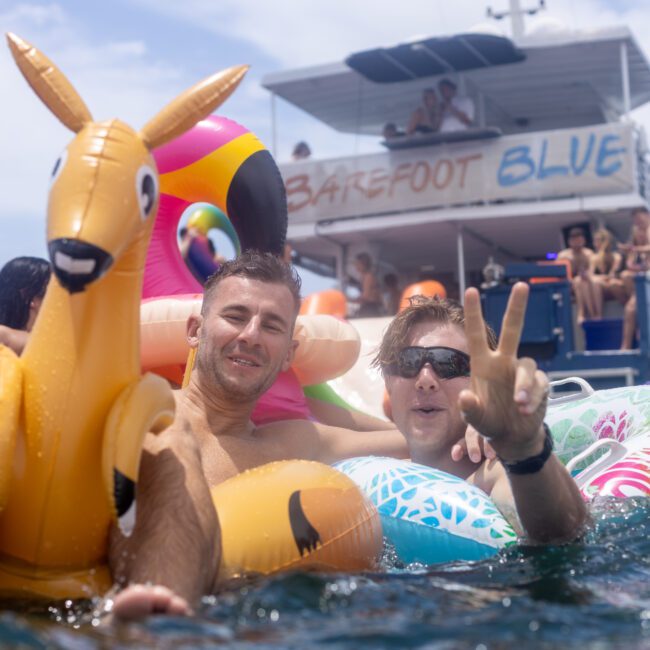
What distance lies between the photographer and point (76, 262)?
198 cm

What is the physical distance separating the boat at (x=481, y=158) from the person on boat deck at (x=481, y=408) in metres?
9.46

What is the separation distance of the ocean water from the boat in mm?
10498

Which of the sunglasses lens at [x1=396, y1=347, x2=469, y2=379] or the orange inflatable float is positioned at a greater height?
the sunglasses lens at [x1=396, y1=347, x2=469, y2=379]

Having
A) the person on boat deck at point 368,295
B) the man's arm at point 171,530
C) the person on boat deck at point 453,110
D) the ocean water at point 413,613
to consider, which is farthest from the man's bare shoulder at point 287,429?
the person on boat deck at point 453,110

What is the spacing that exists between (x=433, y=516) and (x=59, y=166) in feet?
5.34

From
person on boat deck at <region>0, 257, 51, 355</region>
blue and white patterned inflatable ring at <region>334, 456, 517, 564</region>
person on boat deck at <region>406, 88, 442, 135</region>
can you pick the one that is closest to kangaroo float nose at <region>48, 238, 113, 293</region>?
blue and white patterned inflatable ring at <region>334, 456, 517, 564</region>

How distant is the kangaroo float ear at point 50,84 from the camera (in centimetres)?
214

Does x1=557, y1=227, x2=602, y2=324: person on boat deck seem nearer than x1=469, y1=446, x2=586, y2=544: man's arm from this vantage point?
No

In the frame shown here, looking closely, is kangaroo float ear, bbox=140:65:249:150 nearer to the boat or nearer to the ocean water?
the ocean water

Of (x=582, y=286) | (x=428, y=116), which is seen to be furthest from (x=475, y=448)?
(x=428, y=116)

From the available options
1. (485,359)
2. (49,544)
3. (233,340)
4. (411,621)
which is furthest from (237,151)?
(411,621)

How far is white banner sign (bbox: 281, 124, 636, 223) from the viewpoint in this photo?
1304 centimetres

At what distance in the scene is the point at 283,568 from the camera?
8.08ft

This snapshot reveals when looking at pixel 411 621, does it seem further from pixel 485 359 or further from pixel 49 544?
pixel 49 544
